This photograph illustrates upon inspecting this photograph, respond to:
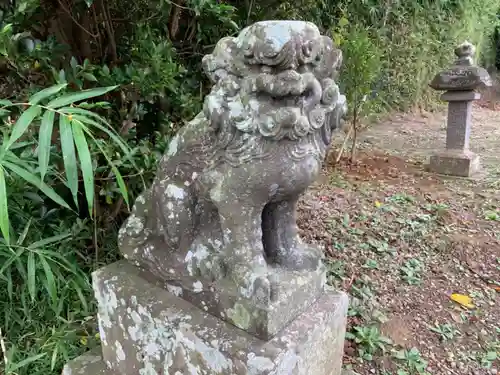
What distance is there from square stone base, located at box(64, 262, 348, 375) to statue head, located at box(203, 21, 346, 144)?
0.48 metres

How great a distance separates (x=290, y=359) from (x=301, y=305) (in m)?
0.15

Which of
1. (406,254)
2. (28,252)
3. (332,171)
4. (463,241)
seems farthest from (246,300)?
(332,171)

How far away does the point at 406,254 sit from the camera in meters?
2.65

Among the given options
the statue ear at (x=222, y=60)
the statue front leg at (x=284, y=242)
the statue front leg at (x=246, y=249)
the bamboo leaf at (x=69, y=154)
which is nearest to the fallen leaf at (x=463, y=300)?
the statue front leg at (x=284, y=242)

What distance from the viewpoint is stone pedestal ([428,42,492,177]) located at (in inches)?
168

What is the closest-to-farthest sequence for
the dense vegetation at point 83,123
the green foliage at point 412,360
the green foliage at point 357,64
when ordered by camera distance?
1. the dense vegetation at point 83,123
2. the green foliage at point 412,360
3. the green foliage at point 357,64

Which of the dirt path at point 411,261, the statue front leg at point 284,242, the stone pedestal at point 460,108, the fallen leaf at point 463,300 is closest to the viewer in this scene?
the statue front leg at point 284,242

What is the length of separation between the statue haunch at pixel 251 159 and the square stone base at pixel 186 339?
12 centimetres

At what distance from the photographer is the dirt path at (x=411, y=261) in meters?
1.95

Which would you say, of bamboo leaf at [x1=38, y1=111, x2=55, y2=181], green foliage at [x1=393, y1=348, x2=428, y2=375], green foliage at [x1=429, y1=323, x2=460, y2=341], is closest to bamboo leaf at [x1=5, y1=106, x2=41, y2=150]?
bamboo leaf at [x1=38, y1=111, x2=55, y2=181]

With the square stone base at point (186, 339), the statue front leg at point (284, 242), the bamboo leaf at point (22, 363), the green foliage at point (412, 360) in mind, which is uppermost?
the statue front leg at point (284, 242)

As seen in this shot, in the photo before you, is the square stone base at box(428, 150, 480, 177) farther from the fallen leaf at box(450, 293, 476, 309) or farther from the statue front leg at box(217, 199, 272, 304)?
the statue front leg at box(217, 199, 272, 304)

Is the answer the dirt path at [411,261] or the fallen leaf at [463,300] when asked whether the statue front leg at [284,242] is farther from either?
the fallen leaf at [463,300]

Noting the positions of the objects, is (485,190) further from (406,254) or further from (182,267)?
(182,267)
